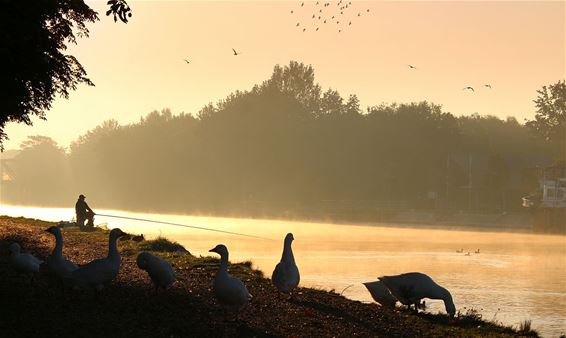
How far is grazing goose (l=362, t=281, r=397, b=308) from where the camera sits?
24.4 m

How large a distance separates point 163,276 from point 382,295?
7403 millimetres

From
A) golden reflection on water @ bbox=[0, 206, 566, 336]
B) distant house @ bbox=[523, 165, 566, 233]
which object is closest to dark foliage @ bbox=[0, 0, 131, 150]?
golden reflection on water @ bbox=[0, 206, 566, 336]

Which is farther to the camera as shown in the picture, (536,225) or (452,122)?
(452,122)

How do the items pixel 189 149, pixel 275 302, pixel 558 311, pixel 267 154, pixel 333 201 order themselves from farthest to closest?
pixel 189 149
pixel 267 154
pixel 333 201
pixel 558 311
pixel 275 302

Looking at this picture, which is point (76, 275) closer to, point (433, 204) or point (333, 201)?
point (433, 204)

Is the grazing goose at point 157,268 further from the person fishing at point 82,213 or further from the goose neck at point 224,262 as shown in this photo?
the person fishing at point 82,213

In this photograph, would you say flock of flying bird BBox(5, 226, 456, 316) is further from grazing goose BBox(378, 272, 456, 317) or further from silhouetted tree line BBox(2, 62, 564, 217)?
silhouetted tree line BBox(2, 62, 564, 217)

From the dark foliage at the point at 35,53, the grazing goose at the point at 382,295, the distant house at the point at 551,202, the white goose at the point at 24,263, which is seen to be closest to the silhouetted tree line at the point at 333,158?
the distant house at the point at 551,202

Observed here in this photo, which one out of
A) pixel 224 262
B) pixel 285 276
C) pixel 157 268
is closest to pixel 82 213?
pixel 285 276

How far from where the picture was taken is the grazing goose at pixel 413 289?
73.5 ft

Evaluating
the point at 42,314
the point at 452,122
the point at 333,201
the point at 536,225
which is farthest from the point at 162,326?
the point at 452,122

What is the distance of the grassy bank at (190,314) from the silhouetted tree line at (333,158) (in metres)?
99.7

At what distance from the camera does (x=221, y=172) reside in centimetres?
16400

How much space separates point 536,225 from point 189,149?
8777 centimetres
